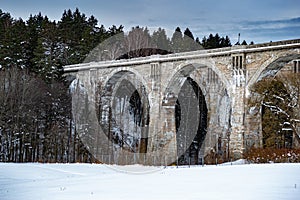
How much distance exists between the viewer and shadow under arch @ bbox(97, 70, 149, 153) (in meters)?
38.6

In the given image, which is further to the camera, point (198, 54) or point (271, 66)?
point (198, 54)

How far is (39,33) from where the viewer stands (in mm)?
46031

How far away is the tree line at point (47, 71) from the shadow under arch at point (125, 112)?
3.46m

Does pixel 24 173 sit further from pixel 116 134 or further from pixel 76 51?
pixel 76 51

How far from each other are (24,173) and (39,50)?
27.6 m

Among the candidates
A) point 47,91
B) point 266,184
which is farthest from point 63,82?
point 266,184

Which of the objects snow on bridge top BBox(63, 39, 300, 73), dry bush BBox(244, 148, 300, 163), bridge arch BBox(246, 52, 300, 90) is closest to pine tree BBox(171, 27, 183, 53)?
snow on bridge top BBox(63, 39, 300, 73)

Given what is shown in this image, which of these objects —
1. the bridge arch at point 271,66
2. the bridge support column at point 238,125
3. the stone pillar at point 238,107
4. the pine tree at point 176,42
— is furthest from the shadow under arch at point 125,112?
the bridge arch at point 271,66

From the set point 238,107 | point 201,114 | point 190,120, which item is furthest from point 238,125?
point 190,120

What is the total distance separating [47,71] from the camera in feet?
125

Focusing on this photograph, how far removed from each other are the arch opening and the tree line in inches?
328

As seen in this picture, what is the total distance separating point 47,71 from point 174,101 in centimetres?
1144

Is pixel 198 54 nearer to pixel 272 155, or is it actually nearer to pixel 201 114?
pixel 272 155

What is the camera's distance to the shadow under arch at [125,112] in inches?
1518
